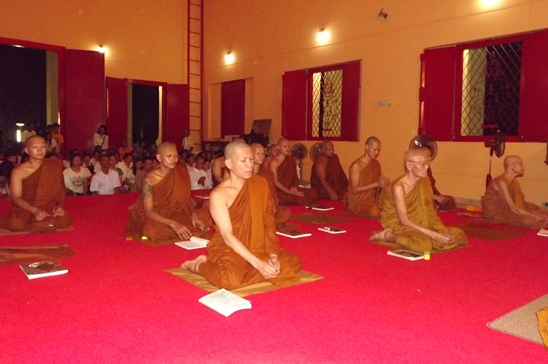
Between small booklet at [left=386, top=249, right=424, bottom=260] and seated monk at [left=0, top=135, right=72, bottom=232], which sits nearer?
small booklet at [left=386, top=249, right=424, bottom=260]

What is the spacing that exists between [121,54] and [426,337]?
1327cm

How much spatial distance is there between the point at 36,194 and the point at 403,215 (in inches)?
167

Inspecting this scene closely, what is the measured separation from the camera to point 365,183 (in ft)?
24.5

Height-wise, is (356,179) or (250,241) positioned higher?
(356,179)

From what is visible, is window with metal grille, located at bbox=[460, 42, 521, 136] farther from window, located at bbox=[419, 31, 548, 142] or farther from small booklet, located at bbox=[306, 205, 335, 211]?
small booklet, located at bbox=[306, 205, 335, 211]

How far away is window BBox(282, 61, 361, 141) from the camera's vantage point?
1149 cm

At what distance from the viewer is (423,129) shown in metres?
10.0

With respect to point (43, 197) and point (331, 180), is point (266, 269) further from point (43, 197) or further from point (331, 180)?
point (331, 180)

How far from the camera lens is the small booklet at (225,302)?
3.10 m

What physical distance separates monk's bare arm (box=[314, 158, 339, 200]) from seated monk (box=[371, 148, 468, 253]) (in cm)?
361

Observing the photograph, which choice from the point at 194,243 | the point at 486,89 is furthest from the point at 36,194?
the point at 486,89

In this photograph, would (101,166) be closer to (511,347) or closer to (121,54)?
(121,54)

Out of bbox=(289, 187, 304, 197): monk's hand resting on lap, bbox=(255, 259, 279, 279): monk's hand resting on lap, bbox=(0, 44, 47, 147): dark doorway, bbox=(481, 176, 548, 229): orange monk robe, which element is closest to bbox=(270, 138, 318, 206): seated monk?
bbox=(289, 187, 304, 197): monk's hand resting on lap

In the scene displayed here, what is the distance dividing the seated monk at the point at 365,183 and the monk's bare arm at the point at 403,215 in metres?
2.00
